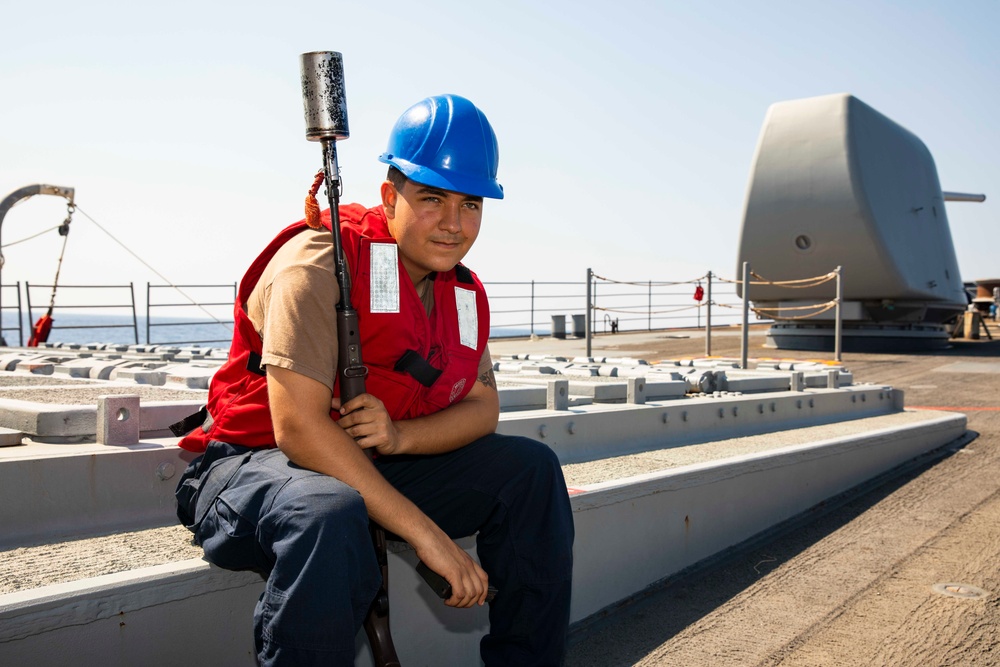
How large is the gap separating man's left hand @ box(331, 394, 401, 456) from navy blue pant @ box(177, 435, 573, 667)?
14 cm

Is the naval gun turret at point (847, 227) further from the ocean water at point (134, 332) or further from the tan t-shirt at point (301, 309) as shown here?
the tan t-shirt at point (301, 309)

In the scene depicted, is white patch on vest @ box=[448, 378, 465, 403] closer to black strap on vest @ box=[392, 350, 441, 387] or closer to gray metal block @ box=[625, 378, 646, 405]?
black strap on vest @ box=[392, 350, 441, 387]

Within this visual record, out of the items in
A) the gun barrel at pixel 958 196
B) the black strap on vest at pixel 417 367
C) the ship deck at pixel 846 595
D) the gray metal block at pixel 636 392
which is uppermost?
the gun barrel at pixel 958 196

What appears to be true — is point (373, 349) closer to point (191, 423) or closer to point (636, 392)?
point (191, 423)

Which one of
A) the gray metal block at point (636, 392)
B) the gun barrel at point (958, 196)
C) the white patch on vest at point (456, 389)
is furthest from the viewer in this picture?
the gun barrel at point (958, 196)

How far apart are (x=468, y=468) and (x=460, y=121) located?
2.60ft

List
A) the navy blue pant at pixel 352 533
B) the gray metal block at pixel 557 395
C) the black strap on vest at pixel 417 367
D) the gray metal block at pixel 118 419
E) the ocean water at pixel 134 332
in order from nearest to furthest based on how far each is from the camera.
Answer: the navy blue pant at pixel 352 533 < the black strap on vest at pixel 417 367 < the gray metal block at pixel 118 419 < the gray metal block at pixel 557 395 < the ocean water at pixel 134 332

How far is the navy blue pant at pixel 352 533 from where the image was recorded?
56.2 inches

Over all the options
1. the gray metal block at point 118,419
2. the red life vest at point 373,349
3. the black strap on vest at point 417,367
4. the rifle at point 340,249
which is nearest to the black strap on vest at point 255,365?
the red life vest at point 373,349

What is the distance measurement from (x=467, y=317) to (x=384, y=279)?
0.32 meters

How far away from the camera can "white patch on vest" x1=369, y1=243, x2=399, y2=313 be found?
5.89 feet

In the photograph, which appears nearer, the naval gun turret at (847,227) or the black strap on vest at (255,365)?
the black strap on vest at (255,365)

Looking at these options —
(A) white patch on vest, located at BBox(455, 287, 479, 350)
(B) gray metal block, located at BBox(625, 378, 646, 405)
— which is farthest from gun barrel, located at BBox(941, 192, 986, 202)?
(A) white patch on vest, located at BBox(455, 287, 479, 350)

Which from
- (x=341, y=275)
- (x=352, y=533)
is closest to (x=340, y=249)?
(x=341, y=275)
